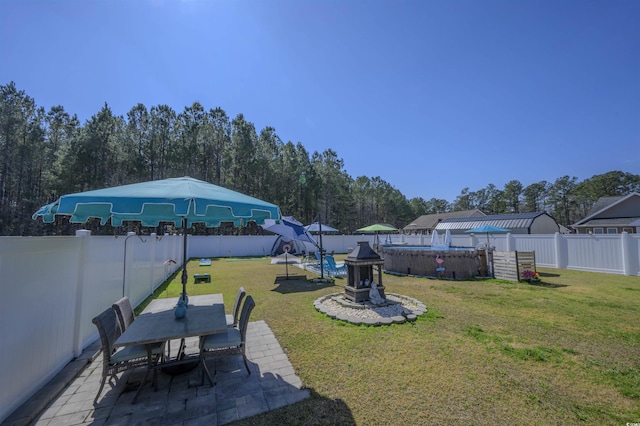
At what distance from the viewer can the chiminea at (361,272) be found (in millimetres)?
5941

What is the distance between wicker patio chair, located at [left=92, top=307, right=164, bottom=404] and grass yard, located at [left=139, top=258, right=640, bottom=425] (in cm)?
143

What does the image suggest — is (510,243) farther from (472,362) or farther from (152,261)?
(152,261)

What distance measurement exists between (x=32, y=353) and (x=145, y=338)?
1.30 metres

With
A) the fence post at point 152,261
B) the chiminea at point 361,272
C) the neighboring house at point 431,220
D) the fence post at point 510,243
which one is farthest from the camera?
the neighboring house at point 431,220

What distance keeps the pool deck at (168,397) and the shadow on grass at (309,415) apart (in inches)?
3.4

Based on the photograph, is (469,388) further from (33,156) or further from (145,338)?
(33,156)

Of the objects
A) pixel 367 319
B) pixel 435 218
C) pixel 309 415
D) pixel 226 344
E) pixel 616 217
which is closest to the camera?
pixel 309 415

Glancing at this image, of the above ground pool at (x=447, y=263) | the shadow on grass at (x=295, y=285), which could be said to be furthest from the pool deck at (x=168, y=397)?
the above ground pool at (x=447, y=263)

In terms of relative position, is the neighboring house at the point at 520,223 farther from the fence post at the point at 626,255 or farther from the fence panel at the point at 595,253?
the fence post at the point at 626,255

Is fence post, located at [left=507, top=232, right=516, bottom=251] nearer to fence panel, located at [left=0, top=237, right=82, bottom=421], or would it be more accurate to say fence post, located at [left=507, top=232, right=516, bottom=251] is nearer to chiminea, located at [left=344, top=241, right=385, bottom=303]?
chiminea, located at [left=344, top=241, right=385, bottom=303]

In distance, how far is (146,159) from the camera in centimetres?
2350

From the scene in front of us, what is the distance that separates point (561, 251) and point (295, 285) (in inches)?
487

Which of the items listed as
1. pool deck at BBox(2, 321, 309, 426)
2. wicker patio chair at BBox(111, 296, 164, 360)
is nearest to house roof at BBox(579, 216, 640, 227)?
pool deck at BBox(2, 321, 309, 426)

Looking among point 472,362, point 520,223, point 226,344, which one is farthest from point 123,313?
point 520,223
